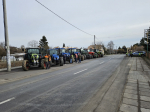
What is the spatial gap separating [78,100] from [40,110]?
144cm

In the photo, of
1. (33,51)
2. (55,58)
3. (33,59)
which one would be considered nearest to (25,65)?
(33,59)

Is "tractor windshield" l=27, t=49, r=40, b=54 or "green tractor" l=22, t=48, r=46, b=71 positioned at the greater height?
"tractor windshield" l=27, t=49, r=40, b=54

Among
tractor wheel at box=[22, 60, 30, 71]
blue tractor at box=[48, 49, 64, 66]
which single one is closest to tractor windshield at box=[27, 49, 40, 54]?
tractor wheel at box=[22, 60, 30, 71]

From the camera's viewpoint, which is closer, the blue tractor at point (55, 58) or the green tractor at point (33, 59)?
the green tractor at point (33, 59)

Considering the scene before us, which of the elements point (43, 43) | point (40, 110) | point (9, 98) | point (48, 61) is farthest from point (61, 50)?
point (43, 43)

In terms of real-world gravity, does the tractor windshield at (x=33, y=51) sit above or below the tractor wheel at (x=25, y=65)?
above

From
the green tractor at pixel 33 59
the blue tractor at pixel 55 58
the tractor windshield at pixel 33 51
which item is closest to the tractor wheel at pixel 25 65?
the green tractor at pixel 33 59

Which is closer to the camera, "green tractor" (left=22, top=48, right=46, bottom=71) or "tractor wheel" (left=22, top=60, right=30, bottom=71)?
"tractor wheel" (left=22, top=60, right=30, bottom=71)

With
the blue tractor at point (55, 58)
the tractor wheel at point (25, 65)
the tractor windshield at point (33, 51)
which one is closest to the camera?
the tractor wheel at point (25, 65)

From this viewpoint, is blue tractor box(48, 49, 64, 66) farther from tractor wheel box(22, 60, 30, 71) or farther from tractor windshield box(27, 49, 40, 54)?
tractor wheel box(22, 60, 30, 71)

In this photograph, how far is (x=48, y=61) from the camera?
14352 millimetres

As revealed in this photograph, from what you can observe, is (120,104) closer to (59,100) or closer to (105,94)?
(105,94)

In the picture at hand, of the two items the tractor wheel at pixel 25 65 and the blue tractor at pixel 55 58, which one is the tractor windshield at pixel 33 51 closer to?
the tractor wheel at pixel 25 65

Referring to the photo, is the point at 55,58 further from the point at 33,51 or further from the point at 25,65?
the point at 25,65
